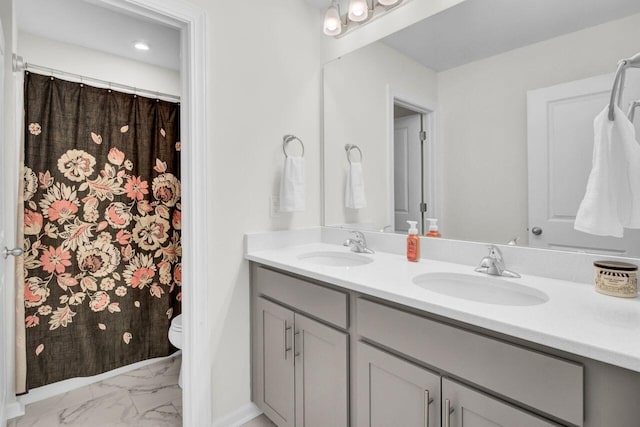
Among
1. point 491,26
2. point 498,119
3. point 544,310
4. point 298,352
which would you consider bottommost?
point 298,352

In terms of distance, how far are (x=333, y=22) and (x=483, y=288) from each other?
1.61 meters

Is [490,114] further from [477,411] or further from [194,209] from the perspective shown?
[194,209]

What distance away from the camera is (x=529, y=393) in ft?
2.56

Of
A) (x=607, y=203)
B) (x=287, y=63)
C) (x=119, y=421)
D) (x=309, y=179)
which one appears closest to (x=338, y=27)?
(x=287, y=63)

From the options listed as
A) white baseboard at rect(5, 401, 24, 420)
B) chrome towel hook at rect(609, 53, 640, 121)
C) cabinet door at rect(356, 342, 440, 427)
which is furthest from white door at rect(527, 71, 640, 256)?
white baseboard at rect(5, 401, 24, 420)

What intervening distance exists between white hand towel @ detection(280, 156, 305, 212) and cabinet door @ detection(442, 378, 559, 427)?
1154 mm

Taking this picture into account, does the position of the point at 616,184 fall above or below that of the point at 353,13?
below

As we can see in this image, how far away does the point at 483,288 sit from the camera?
4.05 ft

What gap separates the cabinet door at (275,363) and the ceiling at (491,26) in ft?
4.61

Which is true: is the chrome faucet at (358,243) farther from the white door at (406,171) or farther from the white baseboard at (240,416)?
the white baseboard at (240,416)

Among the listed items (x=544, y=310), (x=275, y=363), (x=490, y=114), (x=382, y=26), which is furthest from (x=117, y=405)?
(x=382, y=26)

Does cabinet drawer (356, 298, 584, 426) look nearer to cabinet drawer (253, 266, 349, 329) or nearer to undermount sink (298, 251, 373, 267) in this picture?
A: cabinet drawer (253, 266, 349, 329)

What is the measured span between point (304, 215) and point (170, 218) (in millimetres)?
1140

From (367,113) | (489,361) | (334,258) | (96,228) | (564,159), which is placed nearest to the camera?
(489,361)
